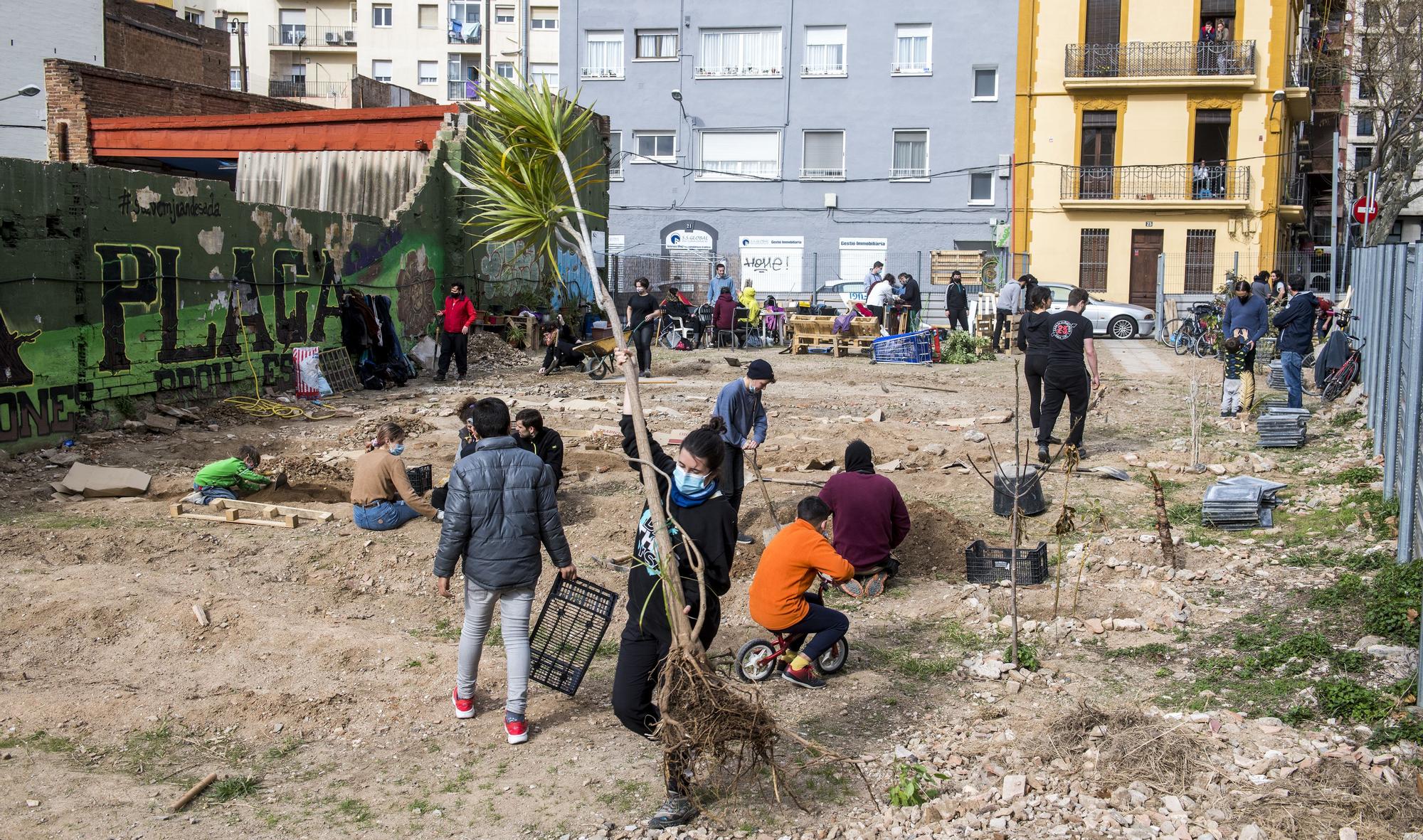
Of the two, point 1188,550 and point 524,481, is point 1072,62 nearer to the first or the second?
point 1188,550

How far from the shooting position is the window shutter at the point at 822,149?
121 feet

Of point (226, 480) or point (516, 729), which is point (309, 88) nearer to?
point (226, 480)

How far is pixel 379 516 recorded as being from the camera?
29.1ft

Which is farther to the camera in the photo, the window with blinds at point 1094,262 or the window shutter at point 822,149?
the window shutter at point 822,149

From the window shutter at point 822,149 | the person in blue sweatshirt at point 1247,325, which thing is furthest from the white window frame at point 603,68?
the person in blue sweatshirt at point 1247,325

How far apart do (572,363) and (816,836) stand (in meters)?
15.7

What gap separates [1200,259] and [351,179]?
25510mm

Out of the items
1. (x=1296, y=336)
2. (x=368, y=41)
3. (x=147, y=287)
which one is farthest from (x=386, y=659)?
(x=368, y=41)

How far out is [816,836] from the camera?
15.2 ft

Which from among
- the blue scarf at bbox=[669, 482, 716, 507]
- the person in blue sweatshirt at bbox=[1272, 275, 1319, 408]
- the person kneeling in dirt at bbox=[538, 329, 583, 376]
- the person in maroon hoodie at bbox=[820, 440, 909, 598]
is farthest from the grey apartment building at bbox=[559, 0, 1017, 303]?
the blue scarf at bbox=[669, 482, 716, 507]

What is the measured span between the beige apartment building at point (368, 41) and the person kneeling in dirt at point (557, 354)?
133 ft

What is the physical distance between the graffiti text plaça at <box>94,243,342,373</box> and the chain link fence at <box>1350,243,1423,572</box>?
12341 mm

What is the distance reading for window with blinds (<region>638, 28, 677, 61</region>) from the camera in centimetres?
3778

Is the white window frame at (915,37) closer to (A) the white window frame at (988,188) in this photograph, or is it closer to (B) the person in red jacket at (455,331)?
(A) the white window frame at (988,188)
